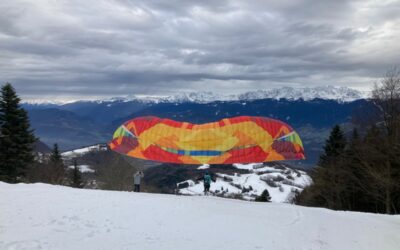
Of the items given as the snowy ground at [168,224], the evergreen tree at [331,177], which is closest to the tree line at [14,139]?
the snowy ground at [168,224]

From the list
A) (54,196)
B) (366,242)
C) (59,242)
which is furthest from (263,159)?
(59,242)

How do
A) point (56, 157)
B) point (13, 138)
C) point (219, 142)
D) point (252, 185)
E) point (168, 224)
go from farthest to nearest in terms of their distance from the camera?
point (252, 185) → point (56, 157) → point (13, 138) → point (219, 142) → point (168, 224)

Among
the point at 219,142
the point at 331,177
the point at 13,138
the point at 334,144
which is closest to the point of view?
the point at 219,142

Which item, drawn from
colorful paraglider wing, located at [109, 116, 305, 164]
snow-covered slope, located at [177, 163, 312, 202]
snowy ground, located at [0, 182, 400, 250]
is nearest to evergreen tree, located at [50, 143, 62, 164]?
colorful paraglider wing, located at [109, 116, 305, 164]

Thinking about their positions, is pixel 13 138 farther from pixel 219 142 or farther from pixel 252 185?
pixel 252 185

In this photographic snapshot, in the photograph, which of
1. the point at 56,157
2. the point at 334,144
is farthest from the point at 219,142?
the point at 56,157
